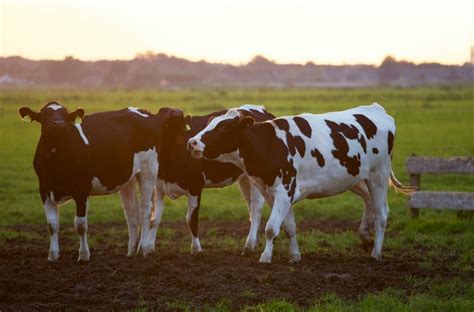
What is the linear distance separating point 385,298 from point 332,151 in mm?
3624

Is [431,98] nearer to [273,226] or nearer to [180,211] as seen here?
[180,211]

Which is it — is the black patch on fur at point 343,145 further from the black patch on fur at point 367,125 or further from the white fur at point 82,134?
the white fur at point 82,134

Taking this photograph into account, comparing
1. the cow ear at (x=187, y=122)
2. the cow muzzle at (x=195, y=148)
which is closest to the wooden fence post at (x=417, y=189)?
the cow ear at (x=187, y=122)

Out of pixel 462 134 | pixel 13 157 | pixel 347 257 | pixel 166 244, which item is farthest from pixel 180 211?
pixel 462 134

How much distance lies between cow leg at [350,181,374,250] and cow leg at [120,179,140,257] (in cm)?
354

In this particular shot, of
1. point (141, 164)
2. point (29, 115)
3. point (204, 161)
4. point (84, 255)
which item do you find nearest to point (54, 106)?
point (29, 115)

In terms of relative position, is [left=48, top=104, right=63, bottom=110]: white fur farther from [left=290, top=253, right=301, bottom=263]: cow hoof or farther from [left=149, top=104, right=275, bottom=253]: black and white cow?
[left=290, top=253, right=301, bottom=263]: cow hoof

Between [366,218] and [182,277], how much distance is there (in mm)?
4192

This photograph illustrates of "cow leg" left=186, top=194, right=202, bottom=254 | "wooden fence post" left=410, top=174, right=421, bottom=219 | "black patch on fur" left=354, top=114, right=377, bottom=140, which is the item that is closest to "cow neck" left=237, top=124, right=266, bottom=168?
"cow leg" left=186, top=194, right=202, bottom=254

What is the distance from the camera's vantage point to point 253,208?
603 inches

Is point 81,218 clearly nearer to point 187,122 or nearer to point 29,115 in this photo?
point 29,115

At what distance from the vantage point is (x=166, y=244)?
600 inches

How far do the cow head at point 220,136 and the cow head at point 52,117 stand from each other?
73.0 inches

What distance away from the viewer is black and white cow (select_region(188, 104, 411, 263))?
41.8 ft
